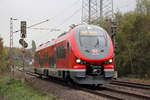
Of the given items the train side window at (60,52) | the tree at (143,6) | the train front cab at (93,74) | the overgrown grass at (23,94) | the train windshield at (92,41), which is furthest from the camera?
the tree at (143,6)

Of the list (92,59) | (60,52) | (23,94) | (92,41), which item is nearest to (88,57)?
(92,59)

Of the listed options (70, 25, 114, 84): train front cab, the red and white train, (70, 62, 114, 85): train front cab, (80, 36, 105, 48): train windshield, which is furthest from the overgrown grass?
(80, 36, 105, 48): train windshield

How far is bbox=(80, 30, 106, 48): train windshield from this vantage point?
567 inches

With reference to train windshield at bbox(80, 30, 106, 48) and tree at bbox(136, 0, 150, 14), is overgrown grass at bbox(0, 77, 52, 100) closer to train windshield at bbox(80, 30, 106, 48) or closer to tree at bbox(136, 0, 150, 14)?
train windshield at bbox(80, 30, 106, 48)

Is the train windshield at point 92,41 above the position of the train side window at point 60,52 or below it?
above

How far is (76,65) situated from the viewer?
13758 millimetres

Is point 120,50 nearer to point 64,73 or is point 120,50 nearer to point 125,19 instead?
point 125,19

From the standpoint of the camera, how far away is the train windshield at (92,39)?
14.4 metres

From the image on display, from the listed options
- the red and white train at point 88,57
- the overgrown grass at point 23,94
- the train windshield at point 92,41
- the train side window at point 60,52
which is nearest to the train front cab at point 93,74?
the red and white train at point 88,57

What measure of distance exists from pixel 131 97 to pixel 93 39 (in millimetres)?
4982

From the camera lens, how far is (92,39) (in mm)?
14664

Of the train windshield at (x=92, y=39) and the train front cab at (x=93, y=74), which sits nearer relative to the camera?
the train front cab at (x=93, y=74)

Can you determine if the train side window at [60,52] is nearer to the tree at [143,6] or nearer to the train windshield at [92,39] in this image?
the train windshield at [92,39]

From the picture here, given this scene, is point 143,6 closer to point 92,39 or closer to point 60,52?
point 60,52
